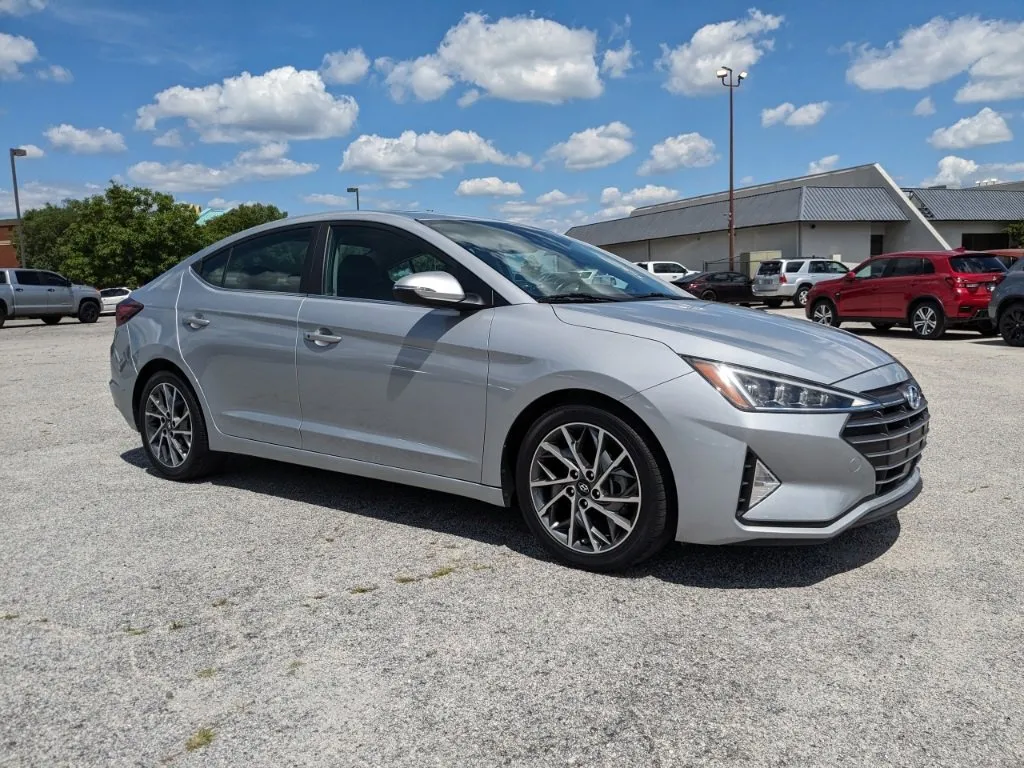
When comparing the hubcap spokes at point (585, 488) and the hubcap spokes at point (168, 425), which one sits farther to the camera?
the hubcap spokes at point (168, 425)

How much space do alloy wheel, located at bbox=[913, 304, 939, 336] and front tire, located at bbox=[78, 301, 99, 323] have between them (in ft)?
81.7

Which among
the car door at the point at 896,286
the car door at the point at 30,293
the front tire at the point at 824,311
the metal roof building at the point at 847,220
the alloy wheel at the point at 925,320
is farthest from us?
the metal roof building at the point at 847,220

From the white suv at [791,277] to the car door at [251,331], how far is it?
89.3 ft

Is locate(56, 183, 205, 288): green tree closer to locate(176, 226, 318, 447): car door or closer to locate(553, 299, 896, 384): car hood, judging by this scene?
locate(176, 226, 318, 447): car door

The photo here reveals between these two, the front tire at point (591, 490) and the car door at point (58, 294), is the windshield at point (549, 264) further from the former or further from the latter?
the car door at point (58, 294)

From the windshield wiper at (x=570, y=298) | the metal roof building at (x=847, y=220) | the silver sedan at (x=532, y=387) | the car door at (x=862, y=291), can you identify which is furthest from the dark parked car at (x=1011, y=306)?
the metal roof building at (x=847, y=220)

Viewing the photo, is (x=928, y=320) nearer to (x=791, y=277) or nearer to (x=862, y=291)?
(x=862, y=291)

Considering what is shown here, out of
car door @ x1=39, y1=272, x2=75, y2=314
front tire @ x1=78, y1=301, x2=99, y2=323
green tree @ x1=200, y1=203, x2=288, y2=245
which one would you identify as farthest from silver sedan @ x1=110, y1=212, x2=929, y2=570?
green tree @ x1=200, y1=203, x2=288, y2=245

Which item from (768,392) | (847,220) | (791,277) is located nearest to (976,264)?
(768,392)

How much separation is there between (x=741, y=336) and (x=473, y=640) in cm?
171

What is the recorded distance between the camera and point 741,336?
3.75 m

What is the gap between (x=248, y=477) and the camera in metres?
5.61

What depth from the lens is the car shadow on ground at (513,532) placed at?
3.74 m

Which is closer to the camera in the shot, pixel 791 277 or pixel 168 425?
pixel 168 425
